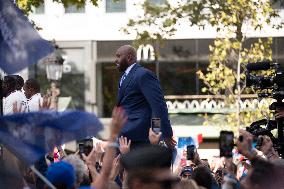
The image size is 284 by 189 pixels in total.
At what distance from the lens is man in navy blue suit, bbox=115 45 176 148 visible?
10.8 meters

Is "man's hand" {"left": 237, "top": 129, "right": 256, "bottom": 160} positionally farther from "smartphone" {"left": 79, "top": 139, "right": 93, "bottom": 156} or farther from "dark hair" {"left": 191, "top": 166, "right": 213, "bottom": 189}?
"smartphone" {"left": 79, "top": 139, "right": 93, "bottom": 156}

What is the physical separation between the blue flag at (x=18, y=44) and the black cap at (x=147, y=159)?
56.7 inches

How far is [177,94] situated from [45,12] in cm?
529

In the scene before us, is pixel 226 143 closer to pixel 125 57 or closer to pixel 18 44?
pixel 18 44

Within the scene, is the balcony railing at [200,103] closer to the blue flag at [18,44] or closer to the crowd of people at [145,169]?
the blue flag at [18,44]

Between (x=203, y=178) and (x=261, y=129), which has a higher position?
(x=261, y=129)

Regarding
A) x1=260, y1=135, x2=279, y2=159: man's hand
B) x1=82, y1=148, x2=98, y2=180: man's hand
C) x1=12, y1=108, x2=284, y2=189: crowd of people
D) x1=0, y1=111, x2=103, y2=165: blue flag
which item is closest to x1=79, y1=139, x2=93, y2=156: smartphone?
x1=12, y1=108, x2=284, y2=189: crowd of people

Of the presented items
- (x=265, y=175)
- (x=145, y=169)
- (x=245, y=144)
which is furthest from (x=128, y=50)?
(x=145, y=169)

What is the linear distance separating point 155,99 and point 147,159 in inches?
174

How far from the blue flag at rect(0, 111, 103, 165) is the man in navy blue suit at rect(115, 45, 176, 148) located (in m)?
3.48

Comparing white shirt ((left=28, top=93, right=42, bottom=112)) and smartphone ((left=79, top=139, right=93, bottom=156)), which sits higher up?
white shirt ((left=28, top=93, right=42, bottom=112))

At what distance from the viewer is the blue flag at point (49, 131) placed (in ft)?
23.7

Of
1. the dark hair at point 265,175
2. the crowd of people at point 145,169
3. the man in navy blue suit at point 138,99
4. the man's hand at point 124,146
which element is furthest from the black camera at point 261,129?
the dark hair at point 265,175

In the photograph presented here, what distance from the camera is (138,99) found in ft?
36.5
